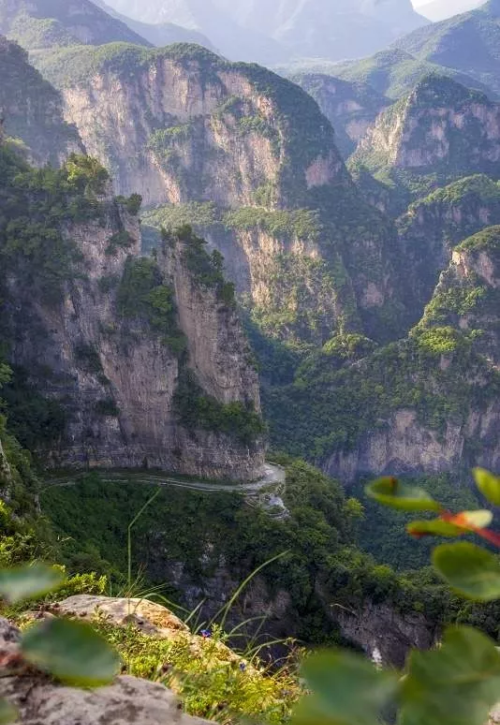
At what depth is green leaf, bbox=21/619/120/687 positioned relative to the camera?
0.84m

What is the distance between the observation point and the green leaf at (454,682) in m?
0.75

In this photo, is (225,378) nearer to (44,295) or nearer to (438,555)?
(44,295)

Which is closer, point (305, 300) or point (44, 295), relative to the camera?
point (44, 295)

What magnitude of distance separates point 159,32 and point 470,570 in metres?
177

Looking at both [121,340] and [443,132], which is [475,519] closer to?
[121,340]

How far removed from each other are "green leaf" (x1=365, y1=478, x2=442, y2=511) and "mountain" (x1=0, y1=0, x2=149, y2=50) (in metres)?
100

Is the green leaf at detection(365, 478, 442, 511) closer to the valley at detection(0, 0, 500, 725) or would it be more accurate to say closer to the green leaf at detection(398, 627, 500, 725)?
the valley at detection(0, 0, 500, 725)

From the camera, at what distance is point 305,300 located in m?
63.7

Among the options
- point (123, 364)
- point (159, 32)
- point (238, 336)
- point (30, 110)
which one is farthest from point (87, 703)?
point (159, 32)

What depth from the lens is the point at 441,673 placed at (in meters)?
0.78

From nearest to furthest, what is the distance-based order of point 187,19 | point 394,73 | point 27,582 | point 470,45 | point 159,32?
point 27,582 → point 394,73 → point 470,45 → point 159,32 → point 187,19

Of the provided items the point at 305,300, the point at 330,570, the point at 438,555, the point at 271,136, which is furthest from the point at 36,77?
the point at 438,555

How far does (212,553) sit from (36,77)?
45.2 m

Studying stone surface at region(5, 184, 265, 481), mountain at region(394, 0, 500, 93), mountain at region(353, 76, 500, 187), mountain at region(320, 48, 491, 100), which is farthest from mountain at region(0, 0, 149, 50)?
mountain at region(394, 0, 500, 93)
